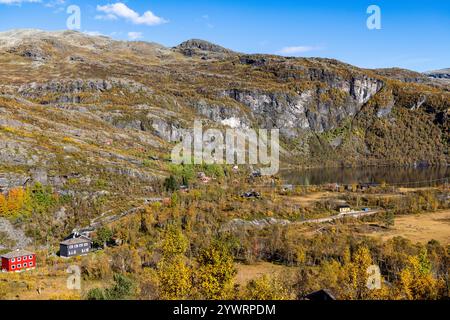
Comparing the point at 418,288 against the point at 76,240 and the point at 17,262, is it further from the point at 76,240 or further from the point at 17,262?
the point at 17,262

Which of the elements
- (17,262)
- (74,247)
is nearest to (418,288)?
(74,247)

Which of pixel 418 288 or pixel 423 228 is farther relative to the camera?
pixel 423 228

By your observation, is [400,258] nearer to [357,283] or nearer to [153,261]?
[357,283]

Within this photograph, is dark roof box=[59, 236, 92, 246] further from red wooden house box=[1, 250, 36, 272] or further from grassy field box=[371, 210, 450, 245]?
grassy field box=[371, 210, 450, 245]

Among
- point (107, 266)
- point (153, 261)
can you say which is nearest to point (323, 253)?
point (153, 261)

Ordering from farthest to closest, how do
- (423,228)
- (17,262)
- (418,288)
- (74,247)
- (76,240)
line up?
(423,228) < (76,240) < (74,247) < (17,262) < (418,288)

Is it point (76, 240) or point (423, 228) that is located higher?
point (76, 240)

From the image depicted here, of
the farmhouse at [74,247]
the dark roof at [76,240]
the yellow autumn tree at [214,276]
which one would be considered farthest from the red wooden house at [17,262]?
the yellow autumn tree at [214,276]
